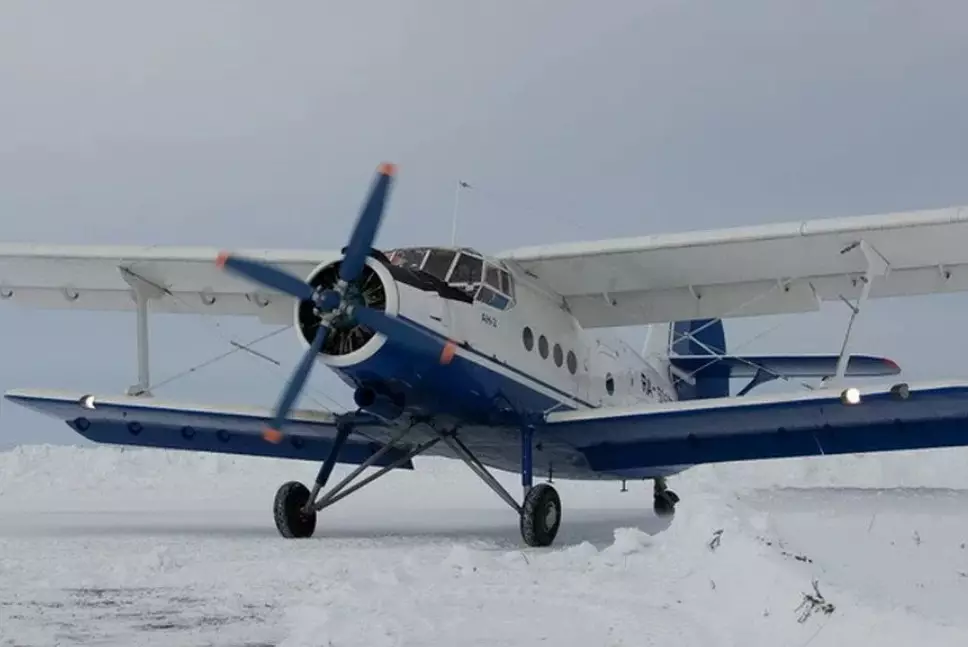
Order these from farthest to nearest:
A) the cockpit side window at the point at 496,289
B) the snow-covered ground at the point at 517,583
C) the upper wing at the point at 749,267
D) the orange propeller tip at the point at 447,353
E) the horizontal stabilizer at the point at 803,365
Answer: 1. the horizontal stabilizer at the point at 803,365
2. the upper wing at the point at 749,267
3. the cockpit side window at the point at 496,289
4. the orange propeller tip at the point at 447,353
5. the snow-covered ground at the point at 517,583

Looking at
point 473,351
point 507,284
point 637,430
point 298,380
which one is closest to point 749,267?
point 637,430

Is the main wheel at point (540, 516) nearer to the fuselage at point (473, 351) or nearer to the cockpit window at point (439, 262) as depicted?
the fuselage at point (473, 351)

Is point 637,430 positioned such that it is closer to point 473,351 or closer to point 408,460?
point 473,351

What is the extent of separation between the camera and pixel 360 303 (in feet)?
32.7

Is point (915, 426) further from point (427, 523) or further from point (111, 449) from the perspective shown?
point (111, 449)

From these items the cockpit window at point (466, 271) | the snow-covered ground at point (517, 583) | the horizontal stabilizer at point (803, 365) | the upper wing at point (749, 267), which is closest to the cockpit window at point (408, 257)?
the cockpit window at point (466, 271)

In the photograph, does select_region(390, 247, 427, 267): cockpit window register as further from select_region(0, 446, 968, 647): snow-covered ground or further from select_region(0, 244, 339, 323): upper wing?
select_region(0, 446, 968, 647): snow-covered ground

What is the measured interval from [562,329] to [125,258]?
5.88m

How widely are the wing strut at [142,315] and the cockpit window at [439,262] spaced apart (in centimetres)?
440

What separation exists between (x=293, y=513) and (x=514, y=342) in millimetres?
3210

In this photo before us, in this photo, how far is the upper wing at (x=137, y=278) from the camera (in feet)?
44.1

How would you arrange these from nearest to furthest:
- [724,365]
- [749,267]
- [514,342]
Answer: [514,342] < [749,267] < [724,365]

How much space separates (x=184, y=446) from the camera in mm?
13852

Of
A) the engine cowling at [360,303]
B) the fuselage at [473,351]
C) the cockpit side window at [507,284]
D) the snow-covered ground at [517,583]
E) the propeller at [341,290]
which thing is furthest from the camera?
the cockpit side window at [507,284]
